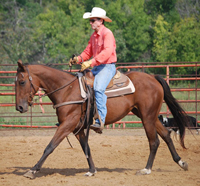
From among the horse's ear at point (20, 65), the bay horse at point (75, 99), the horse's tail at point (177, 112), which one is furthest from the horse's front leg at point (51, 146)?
the horse's tail at point (177, 112)

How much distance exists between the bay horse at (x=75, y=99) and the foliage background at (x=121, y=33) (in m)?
21.3

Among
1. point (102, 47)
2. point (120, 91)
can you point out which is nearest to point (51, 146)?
point (120, 91)

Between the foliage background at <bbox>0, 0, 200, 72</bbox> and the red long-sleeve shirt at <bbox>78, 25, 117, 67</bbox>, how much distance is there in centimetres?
2122

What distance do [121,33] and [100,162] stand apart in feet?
93.7

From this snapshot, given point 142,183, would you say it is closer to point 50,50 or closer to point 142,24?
point 50,50

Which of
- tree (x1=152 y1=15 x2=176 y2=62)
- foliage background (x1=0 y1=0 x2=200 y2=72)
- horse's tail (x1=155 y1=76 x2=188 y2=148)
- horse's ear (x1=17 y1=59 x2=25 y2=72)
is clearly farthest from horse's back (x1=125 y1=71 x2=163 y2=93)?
tree (x1=152 y1=15 x2=176 y2=62)

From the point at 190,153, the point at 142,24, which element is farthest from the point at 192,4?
the point at 190,153

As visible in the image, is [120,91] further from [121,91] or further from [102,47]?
[102,47]

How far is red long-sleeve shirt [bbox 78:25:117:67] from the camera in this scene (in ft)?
18.4

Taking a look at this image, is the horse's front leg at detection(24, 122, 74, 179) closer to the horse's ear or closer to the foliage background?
the horse's ear

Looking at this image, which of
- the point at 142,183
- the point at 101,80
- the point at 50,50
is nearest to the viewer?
the point at 142,183

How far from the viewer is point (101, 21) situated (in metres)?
5.83

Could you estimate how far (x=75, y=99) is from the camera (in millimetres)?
5637

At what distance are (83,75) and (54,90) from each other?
551 mm
